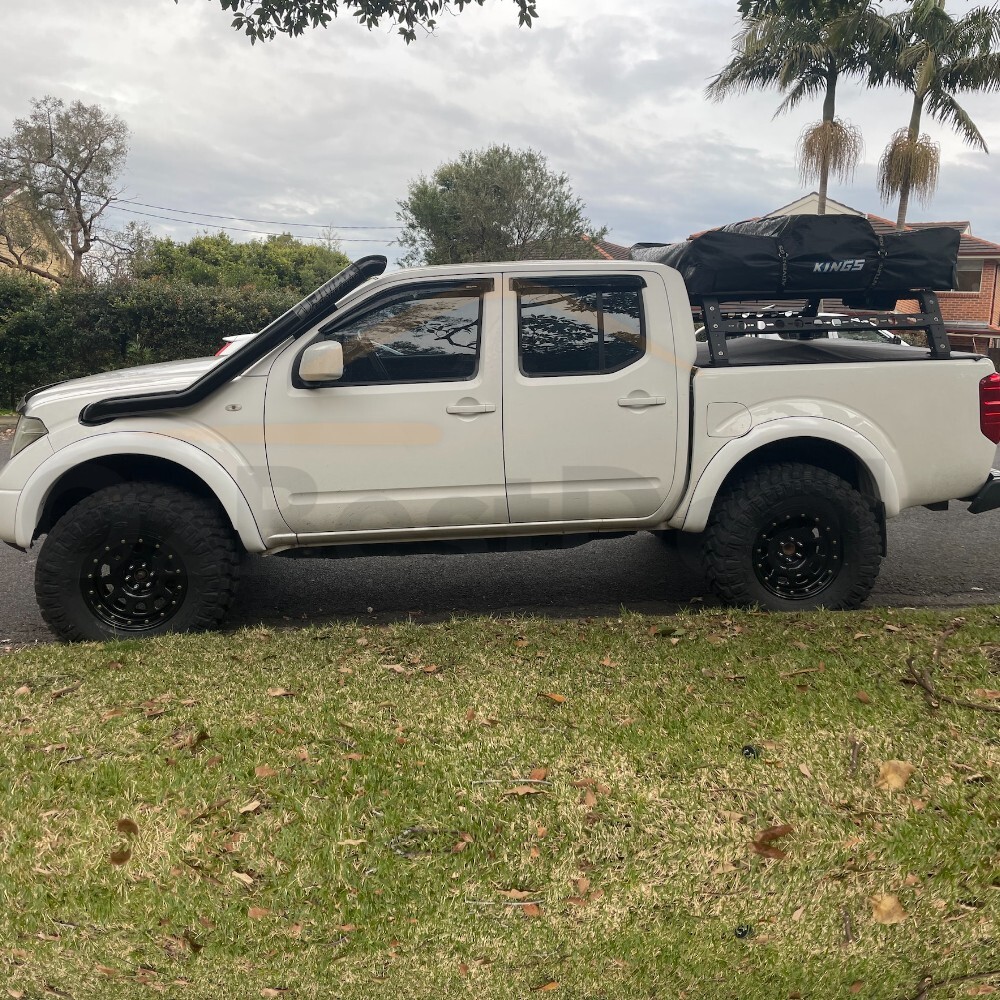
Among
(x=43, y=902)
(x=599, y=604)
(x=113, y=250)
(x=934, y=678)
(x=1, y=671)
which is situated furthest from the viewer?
(x=113, y=250)

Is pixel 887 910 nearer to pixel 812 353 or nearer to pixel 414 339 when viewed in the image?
pixel 414 339

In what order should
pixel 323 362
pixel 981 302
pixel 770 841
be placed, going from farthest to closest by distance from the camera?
pixel 981 302 → pixel 323 362 → pixel 770 841

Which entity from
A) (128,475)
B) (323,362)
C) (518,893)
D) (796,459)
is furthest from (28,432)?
(796,459)

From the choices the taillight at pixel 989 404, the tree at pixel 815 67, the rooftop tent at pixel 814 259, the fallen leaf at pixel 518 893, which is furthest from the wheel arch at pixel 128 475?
the tree at pixel 815 67

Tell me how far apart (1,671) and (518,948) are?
3.15 meters

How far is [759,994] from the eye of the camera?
8.71 feet

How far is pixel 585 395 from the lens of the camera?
16.6 ft

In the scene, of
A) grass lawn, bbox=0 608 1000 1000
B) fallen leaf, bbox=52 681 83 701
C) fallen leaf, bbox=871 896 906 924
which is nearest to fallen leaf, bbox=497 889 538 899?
grass lawn, bbox=0 608 1000 1000

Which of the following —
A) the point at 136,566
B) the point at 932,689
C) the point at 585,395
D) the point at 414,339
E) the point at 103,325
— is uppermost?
the point at 103,325

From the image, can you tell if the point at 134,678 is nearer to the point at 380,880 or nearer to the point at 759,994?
the point at 380,880

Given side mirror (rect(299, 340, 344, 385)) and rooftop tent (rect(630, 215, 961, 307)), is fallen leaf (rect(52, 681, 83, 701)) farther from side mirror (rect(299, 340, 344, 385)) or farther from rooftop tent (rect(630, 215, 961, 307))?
rooftop tent (rect(630, 215, 961, 307))

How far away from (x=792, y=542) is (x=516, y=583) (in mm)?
1935

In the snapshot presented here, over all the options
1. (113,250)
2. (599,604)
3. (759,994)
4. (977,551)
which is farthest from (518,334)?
(113,250)

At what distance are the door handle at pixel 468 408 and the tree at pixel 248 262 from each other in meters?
42.7
